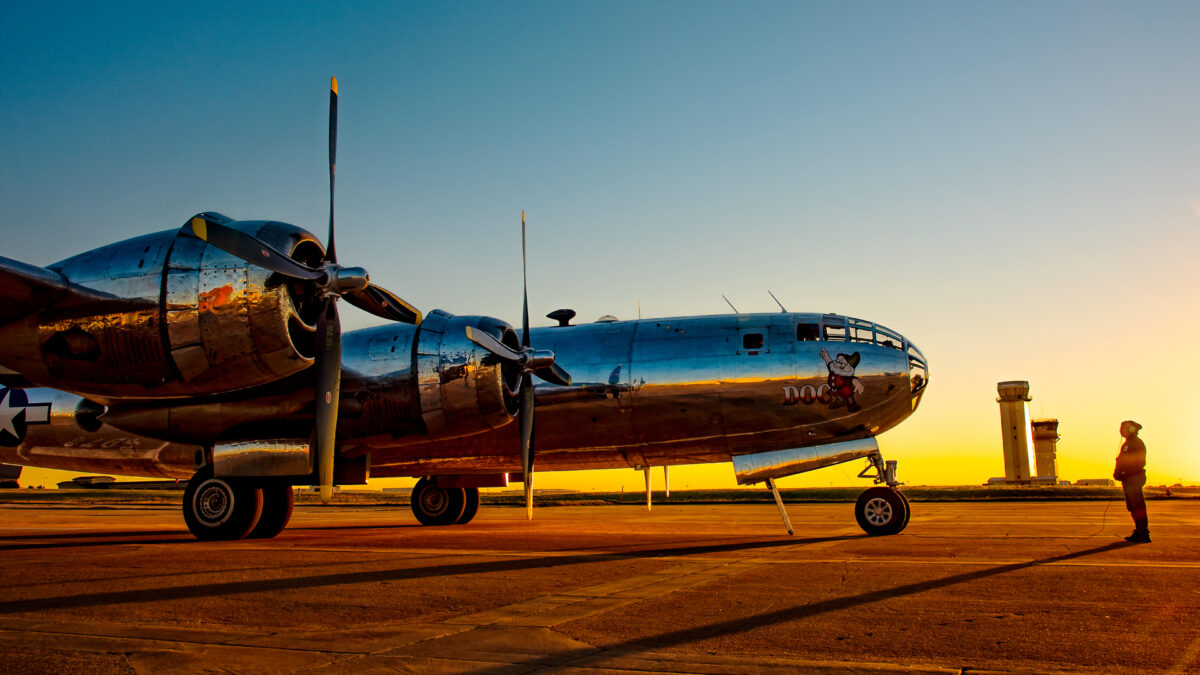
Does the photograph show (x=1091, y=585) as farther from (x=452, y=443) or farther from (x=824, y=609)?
(x=452, y=443)

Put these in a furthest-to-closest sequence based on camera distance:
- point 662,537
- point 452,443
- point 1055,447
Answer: point 1055,447 < point 452,443 < point 662,537

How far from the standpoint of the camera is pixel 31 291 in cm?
1363

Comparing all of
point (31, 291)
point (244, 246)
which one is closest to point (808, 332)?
point (244, 246)

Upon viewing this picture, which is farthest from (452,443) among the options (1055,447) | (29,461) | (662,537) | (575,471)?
(1055,447)

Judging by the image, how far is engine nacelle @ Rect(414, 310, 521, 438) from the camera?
16.8 m

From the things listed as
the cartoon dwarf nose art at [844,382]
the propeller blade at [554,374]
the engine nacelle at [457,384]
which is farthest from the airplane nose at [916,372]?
the engine nacelle at [457,384]

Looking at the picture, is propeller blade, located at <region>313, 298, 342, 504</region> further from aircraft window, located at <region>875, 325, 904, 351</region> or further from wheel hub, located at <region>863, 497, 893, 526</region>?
aircraft window, located at <region>875, 325, 904, 351</region>

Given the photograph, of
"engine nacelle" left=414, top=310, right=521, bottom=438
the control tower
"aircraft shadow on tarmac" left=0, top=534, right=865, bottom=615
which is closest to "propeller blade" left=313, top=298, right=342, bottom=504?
"engine nacelle" left=414, top=310, right=521, bottom=438

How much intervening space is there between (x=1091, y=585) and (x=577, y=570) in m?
5.68

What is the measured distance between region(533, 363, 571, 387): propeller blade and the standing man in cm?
1083

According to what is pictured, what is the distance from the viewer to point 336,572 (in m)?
10.3

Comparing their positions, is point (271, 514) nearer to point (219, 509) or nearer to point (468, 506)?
point (219, 509)

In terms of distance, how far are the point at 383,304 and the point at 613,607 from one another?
10031mm

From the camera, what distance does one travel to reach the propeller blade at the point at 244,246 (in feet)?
42.1
